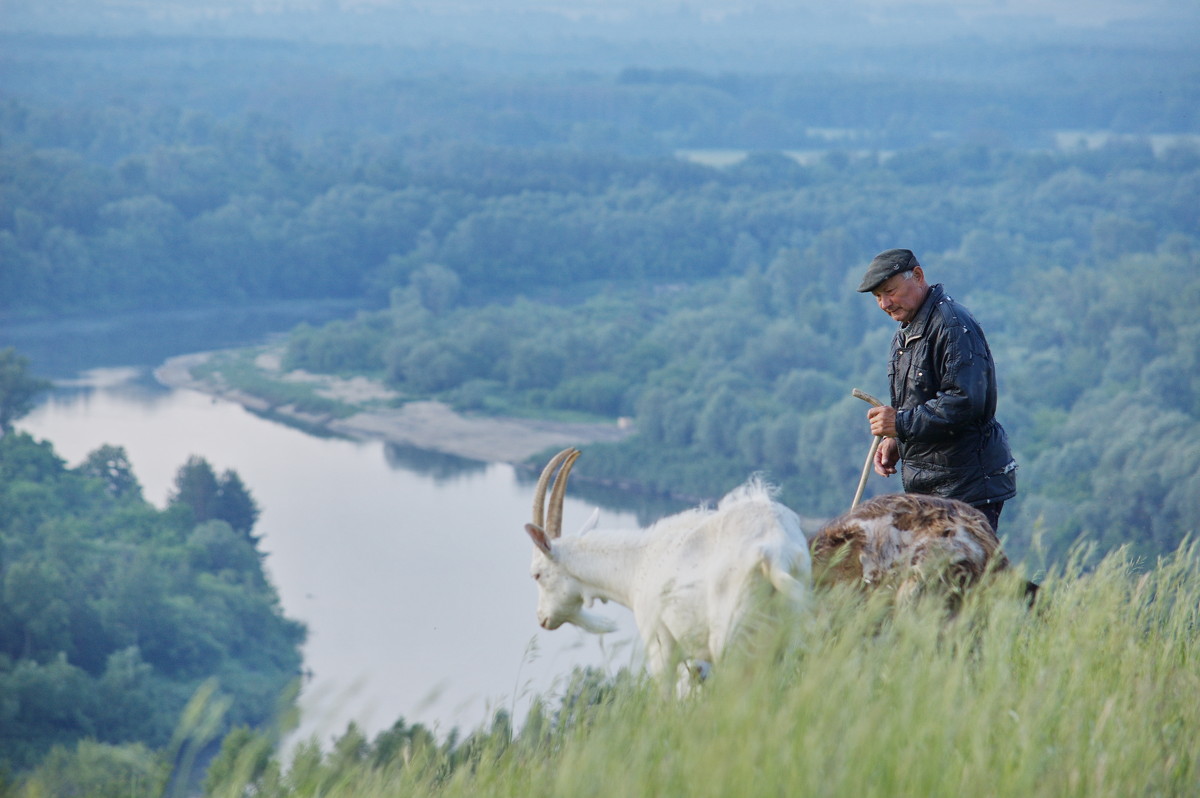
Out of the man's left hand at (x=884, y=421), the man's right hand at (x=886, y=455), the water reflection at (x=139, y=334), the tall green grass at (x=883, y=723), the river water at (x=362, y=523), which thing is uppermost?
the man's left hand at (x=884, y=421)

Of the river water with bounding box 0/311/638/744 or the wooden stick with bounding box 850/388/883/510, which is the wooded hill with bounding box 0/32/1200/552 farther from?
the wooden stick with bounding box 850/388/883/510

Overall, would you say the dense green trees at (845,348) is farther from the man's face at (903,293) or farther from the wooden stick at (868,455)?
the man's face at (903,293)

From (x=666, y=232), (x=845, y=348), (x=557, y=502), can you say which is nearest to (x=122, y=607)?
(x=557, y=502)

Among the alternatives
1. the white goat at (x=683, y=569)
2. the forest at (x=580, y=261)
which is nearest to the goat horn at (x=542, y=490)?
the white goat at (x=683, y=569)

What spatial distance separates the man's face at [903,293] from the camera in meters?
4.21

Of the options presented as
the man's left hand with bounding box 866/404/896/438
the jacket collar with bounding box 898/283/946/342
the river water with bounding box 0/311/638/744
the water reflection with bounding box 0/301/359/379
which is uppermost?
the jacket collar with bounding box 898/283/946/342

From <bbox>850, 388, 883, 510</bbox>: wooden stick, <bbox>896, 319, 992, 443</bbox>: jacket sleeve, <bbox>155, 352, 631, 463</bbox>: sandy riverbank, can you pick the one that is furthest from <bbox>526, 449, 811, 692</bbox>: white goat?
<bbox>155, 352, 631, 463</bbox>: sandy riverbank

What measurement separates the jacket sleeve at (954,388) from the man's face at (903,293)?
13 cm

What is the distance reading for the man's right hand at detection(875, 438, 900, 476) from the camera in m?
4.60

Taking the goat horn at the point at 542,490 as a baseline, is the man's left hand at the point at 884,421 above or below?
above

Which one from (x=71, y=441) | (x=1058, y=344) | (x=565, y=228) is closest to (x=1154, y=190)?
(x=1058, y=344)

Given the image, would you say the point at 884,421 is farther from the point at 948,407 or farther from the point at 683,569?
the point at 683,569

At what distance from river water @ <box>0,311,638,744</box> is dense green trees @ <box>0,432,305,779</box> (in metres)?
1.65

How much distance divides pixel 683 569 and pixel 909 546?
74 cm
